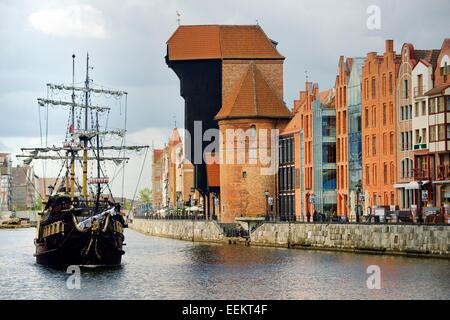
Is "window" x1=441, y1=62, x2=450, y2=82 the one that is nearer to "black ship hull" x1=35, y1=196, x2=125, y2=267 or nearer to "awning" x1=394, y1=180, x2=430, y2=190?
"awning" x1=394, y1=180, x2=430, y2=190

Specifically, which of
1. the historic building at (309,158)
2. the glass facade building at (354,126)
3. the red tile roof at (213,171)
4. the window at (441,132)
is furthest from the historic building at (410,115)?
the red tile roof at (213,171)

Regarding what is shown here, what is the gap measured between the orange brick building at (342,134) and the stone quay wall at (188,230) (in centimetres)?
1181

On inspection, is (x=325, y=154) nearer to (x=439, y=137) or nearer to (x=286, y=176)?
(x=286, y=176)

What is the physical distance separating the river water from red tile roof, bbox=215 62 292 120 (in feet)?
125

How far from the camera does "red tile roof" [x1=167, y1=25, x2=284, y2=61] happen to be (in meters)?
152

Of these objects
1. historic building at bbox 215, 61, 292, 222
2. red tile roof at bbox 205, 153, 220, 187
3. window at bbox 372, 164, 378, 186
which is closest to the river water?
window at bbox 372, 164, 378, 186

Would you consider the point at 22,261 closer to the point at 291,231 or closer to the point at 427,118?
the point at 291,231

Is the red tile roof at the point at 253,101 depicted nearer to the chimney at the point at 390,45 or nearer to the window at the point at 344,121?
the window at the point at 344,121

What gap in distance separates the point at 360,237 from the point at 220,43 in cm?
5972

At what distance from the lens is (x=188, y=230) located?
473ft

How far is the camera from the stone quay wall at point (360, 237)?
284ft

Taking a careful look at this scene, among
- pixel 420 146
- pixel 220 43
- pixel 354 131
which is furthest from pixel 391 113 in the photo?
pixel 220 43

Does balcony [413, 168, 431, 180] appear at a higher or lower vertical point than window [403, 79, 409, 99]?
lower

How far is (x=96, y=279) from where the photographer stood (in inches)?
3248
